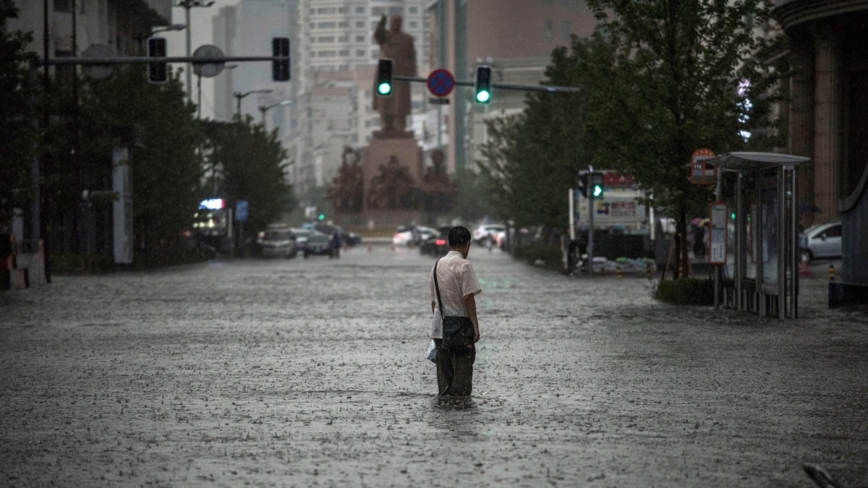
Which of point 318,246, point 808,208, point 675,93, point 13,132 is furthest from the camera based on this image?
point 318,246

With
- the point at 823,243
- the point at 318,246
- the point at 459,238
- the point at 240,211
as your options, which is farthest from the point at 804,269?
the point at 240,211

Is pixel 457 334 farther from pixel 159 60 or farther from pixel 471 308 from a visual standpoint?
pixel 159 60

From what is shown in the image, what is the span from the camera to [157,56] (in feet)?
115

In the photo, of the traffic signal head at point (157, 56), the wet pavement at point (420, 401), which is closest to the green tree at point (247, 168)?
the traffic signal head at point (157, 56)

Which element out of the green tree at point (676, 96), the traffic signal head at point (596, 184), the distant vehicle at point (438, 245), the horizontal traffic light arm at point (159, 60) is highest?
the horizontal traffic light arm at point (159, 60)

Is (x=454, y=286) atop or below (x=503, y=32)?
below

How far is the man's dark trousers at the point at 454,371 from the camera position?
13.1 meters

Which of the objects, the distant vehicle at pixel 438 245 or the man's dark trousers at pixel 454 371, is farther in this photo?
the distant vehicle at pixel 438 245

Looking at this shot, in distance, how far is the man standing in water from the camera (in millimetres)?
13016

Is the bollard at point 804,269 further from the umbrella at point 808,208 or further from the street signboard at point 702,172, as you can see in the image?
the street signboard at point 702,172

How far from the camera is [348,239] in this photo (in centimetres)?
11581

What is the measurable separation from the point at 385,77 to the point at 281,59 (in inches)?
136

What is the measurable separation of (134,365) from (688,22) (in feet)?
52.6

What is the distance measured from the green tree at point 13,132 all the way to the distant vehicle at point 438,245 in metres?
34.8
